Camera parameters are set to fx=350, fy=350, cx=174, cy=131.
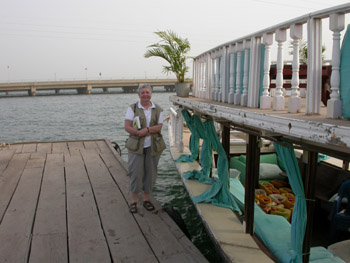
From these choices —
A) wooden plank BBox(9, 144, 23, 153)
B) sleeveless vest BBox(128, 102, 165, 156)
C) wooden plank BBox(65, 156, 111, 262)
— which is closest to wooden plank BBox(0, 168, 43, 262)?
wooden plank BBox(65, 156, 111, 262)

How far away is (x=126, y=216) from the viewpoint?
4.66 metres

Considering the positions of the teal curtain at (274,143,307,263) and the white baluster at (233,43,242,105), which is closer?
the teal curtain at (274,143,307,263)

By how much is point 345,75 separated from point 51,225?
3697 mm

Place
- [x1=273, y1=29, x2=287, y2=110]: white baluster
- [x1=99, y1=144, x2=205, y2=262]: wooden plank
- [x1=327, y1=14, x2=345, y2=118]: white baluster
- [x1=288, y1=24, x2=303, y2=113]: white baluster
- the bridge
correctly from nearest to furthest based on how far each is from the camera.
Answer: [x1=327, y1=14, x2=345, y2=118]: white baluster
[x1=288, y1=24, x2=303, y2=113]: white baluster
[x1=273, y1=29, x2=287, y2=110]: white baluster
[x1=99, y1=144, x2=205, y2=262]: wooden plank
the bridge

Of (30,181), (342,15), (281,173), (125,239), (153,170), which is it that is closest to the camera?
(342,15)

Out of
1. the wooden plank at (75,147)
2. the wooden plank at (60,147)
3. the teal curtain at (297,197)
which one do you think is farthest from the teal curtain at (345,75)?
the wooden plank at (60,147)

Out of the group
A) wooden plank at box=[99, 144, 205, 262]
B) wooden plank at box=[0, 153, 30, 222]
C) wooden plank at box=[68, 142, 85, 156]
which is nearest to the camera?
wooden plank at box=[99, 144, 205, 262]

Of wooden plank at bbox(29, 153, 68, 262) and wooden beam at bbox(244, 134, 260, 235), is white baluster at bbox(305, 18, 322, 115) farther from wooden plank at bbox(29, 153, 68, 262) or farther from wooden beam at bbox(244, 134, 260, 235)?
wooden plank at bbox(29, 153, 68, 262)

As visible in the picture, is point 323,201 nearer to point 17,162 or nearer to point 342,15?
point 342,15

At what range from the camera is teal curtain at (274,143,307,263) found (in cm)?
324

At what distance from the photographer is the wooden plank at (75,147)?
9.04 m

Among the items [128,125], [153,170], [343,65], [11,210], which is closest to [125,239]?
[153,170]

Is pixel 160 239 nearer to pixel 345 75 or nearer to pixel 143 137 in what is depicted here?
pixel 143 137

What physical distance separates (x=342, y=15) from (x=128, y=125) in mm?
2850
